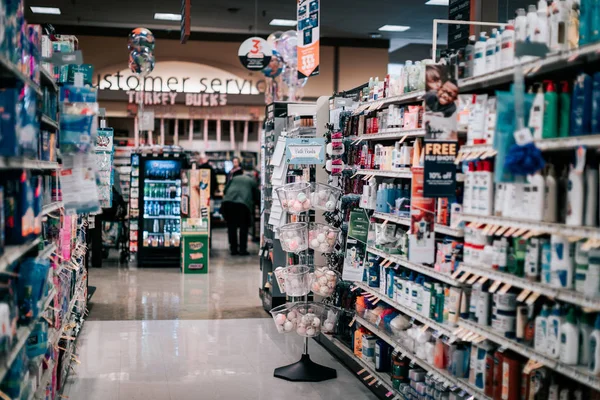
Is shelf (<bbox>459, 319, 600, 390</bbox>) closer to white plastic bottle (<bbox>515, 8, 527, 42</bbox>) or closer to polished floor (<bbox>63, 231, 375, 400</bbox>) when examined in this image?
white plastic bottle (<bbox>515, 8, 527, 42</bbox>)

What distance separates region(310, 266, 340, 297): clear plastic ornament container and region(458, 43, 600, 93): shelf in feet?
7.64

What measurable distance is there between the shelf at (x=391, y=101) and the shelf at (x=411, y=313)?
1.48 meters

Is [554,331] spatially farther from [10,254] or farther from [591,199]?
[10,254]

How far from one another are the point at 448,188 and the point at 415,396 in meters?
1.69

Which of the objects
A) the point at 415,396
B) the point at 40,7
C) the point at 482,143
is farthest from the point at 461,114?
the point at 40,7

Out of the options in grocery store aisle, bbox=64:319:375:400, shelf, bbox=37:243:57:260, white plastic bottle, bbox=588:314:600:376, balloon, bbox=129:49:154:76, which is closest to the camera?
white plastic bottle, bbox=588:314:600:376

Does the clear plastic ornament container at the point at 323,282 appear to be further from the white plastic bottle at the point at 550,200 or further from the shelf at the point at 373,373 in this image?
the white plastic bottle at the point at 550,200

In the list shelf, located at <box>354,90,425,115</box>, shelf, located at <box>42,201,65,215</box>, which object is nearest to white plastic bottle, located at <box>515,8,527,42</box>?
shelf, located at <box>354,90,425,115</box>

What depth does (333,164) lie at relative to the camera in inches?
267

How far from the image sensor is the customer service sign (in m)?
8.27

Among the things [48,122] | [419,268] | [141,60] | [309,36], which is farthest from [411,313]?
[141,60]

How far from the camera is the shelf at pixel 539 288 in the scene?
3.02 meters

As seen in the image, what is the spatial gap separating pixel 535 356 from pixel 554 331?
0.19 m

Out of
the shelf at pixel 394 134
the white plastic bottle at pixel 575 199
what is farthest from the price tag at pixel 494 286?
the shelf at pixel 394 134
